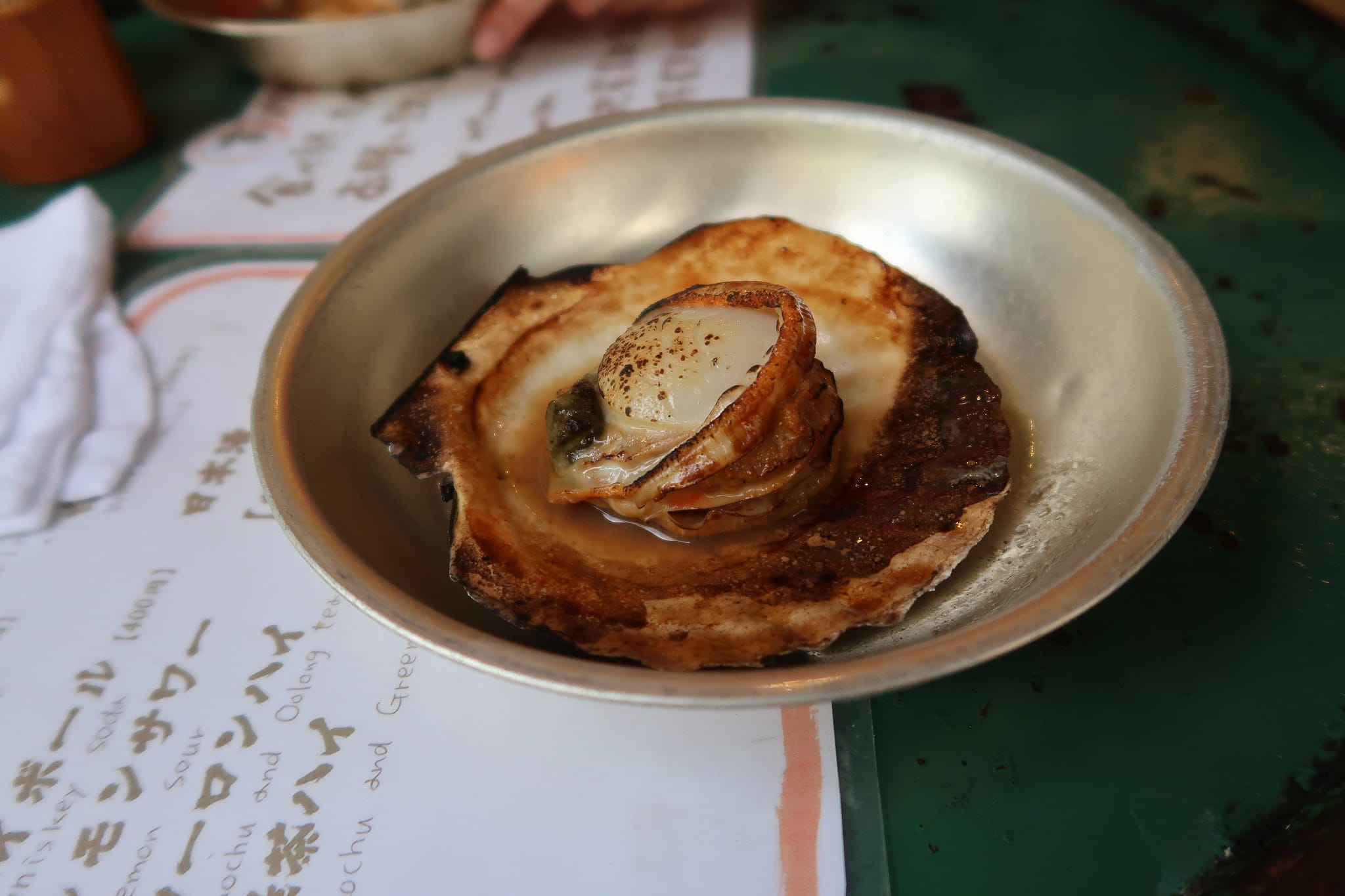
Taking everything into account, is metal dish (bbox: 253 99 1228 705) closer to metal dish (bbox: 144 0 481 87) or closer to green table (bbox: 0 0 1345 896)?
green table (bbox: 0 0 1345 896)

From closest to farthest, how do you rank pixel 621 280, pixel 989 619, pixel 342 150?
pixel 989 619
pixel 621 280
pixel 342 150

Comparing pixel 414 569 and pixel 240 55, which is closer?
pixel 414 569

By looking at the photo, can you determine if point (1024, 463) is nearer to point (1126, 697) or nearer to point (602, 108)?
point (1126, 697)

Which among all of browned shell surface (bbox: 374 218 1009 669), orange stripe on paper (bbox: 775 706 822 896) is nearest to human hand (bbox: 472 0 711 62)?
browned shell surface (bbox: 374 218 1009 669)

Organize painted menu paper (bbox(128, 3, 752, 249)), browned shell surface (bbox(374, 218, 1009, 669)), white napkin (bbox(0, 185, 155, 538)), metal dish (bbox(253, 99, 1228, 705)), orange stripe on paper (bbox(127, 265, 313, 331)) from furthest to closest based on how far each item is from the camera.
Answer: painted menu paper (bbox(128, 3, 752, 249))
orange stripe on paper (bbox(127, 265, 313, 331))
white napkin (bbox(0, 185, 155, 538))
browned shell surface (bbox(374, 218, 1009, 669))
metal dish (bbox(253, 99, 1228, 705))

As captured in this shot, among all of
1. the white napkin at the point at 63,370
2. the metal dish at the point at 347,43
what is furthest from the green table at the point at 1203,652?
the metal dish at the point at 347,43

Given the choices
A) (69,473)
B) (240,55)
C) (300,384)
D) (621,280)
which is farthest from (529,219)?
(240,55)
